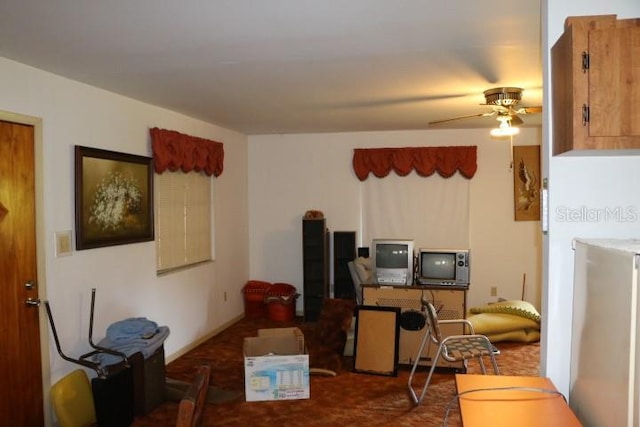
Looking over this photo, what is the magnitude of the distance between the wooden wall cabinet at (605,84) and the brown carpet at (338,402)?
2.36 m

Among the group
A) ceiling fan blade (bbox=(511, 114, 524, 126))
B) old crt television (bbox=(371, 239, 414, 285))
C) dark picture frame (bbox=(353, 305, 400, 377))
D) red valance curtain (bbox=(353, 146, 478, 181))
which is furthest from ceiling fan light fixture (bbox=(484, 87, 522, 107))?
red valance curtain (bbox=(353, 146, 478, 181))

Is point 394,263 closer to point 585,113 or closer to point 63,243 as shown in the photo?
point 63,243

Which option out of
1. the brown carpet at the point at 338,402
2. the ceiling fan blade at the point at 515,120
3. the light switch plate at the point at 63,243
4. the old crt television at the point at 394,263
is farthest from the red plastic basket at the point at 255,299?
the ceiling fan blade at the point at 515,120

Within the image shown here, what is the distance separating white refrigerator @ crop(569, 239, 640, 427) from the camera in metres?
1.24

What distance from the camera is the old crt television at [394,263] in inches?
170

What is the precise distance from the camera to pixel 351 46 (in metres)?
2.70

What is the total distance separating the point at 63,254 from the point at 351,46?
2.30m

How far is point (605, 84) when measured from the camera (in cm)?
145

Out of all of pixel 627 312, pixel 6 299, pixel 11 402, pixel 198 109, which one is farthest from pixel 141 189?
pixel 627 312

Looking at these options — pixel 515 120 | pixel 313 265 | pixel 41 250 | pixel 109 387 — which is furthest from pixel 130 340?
pixel 515 120

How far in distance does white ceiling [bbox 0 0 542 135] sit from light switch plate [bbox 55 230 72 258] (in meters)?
1.05

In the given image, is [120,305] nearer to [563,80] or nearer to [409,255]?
[409,255]

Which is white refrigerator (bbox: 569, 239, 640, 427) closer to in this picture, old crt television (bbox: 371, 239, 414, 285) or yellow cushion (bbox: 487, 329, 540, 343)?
old crt television (bbox: 371, 239, 414, 285)

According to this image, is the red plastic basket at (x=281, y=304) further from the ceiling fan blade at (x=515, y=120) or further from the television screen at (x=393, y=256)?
the ceiling fan blade at (x=515, y=120)
